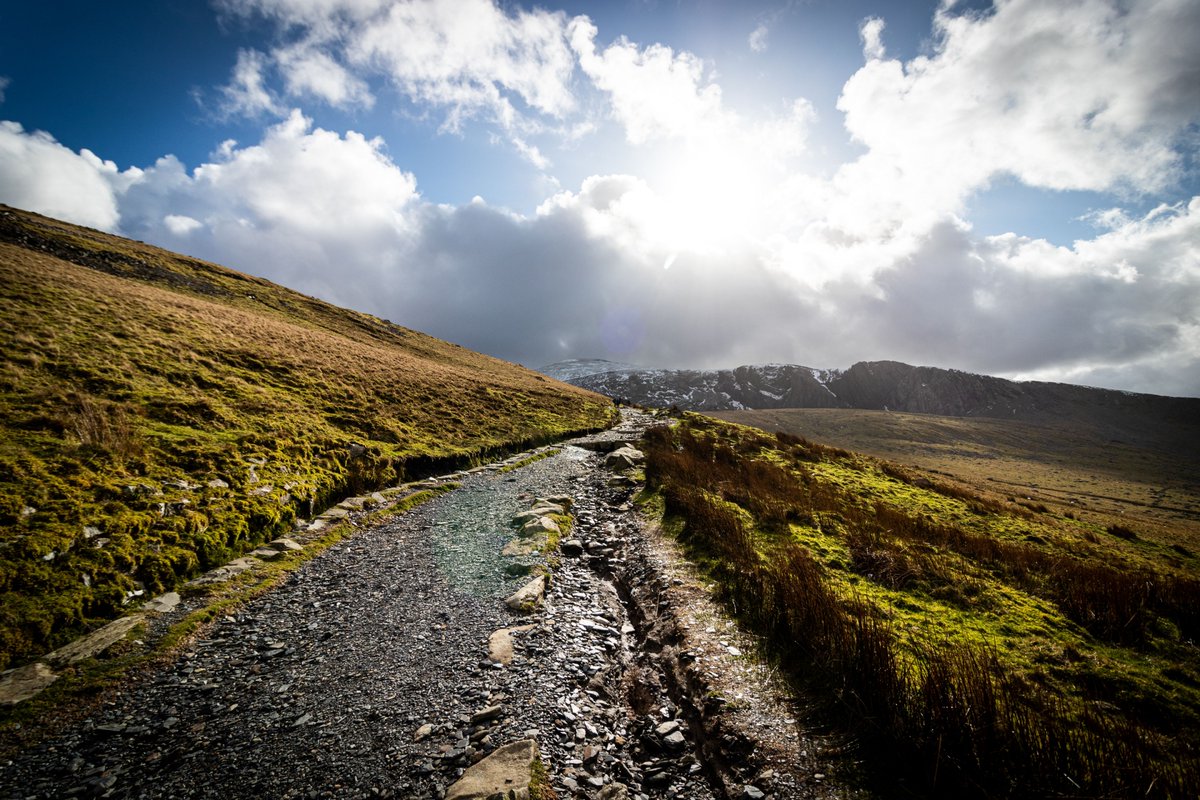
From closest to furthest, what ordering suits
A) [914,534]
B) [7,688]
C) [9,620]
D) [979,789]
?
[979,789], [7,688], [9,620], [914,534]

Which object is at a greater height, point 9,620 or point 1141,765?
point 1141,765

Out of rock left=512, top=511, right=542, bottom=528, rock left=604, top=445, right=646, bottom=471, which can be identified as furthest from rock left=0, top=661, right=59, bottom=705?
rock left=604, top=445, right=646, bottom=471

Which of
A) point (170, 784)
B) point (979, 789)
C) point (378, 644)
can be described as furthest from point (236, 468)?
point (979, 789)

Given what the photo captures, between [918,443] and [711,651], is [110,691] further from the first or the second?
[918,443]

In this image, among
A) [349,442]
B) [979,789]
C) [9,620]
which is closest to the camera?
[979,789]

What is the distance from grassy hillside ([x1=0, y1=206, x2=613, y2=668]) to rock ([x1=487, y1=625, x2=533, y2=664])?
20.9 ft

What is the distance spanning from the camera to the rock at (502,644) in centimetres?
672

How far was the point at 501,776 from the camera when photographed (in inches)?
180

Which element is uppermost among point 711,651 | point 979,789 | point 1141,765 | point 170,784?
point 1141,765

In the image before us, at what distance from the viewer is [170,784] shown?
4.45 meters

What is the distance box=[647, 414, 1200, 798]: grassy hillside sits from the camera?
4348 mm

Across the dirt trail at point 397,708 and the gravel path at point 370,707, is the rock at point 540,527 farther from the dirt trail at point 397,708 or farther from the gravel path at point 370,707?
the gravel path at point 370,707

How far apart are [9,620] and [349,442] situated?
10516 millimetres

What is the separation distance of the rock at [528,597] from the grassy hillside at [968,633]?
3841 mm
